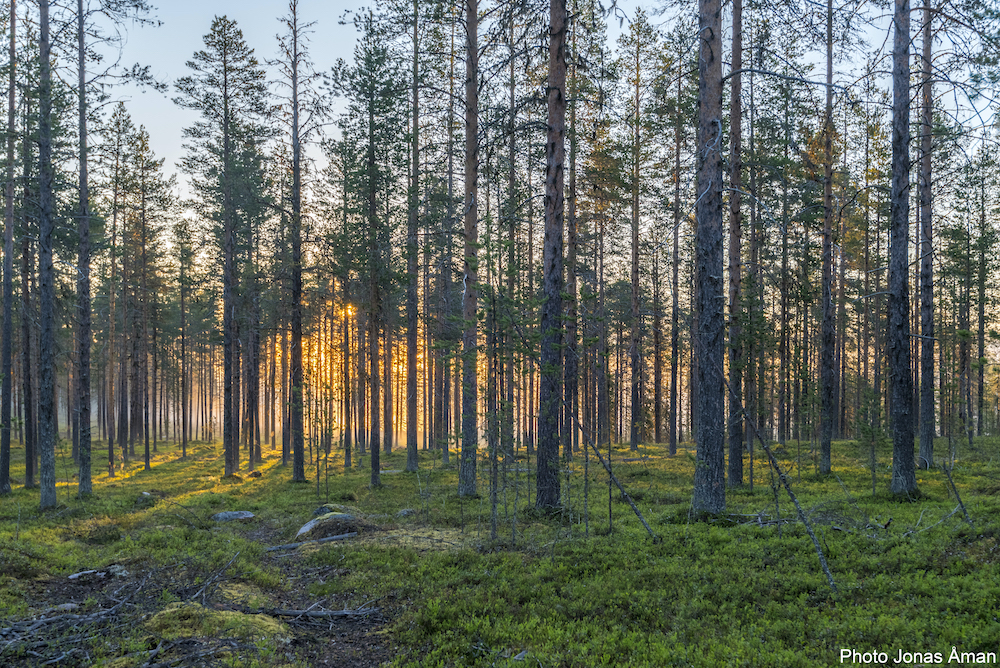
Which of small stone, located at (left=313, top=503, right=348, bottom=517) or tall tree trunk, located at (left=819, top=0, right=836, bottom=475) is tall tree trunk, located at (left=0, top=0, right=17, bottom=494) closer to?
small stone, located at (left=313, top=503, right=348, bottom=517)

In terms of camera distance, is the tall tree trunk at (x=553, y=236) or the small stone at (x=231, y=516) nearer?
the tall tree trunk at (x=553, y=236)

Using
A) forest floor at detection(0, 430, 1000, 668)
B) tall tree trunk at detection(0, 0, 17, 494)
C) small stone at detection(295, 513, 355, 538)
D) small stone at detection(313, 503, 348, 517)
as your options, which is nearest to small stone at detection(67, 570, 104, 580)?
forest floor at detection(0, 430, 1000, 668)

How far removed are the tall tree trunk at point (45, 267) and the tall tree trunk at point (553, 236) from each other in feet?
41.0

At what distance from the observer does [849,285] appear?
91.3 feet

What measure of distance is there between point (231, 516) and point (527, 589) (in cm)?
987

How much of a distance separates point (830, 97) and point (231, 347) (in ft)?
73.4

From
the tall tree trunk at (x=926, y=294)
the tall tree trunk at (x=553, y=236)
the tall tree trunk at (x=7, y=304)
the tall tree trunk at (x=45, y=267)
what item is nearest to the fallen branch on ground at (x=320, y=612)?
the tall tree trunk at (x=553, y=236)

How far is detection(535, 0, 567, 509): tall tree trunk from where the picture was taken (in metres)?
10.1

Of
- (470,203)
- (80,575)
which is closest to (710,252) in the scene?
(470,203)

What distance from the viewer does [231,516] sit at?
517 inches

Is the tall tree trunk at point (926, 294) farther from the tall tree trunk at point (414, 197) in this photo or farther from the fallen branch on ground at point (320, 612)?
the fallen branch on ground at point (320, 612)

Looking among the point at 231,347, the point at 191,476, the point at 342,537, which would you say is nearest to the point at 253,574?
the point at 342,537

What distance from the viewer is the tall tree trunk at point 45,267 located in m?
13.1

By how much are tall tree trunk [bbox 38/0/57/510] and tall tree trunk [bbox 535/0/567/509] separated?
41.0 ft
